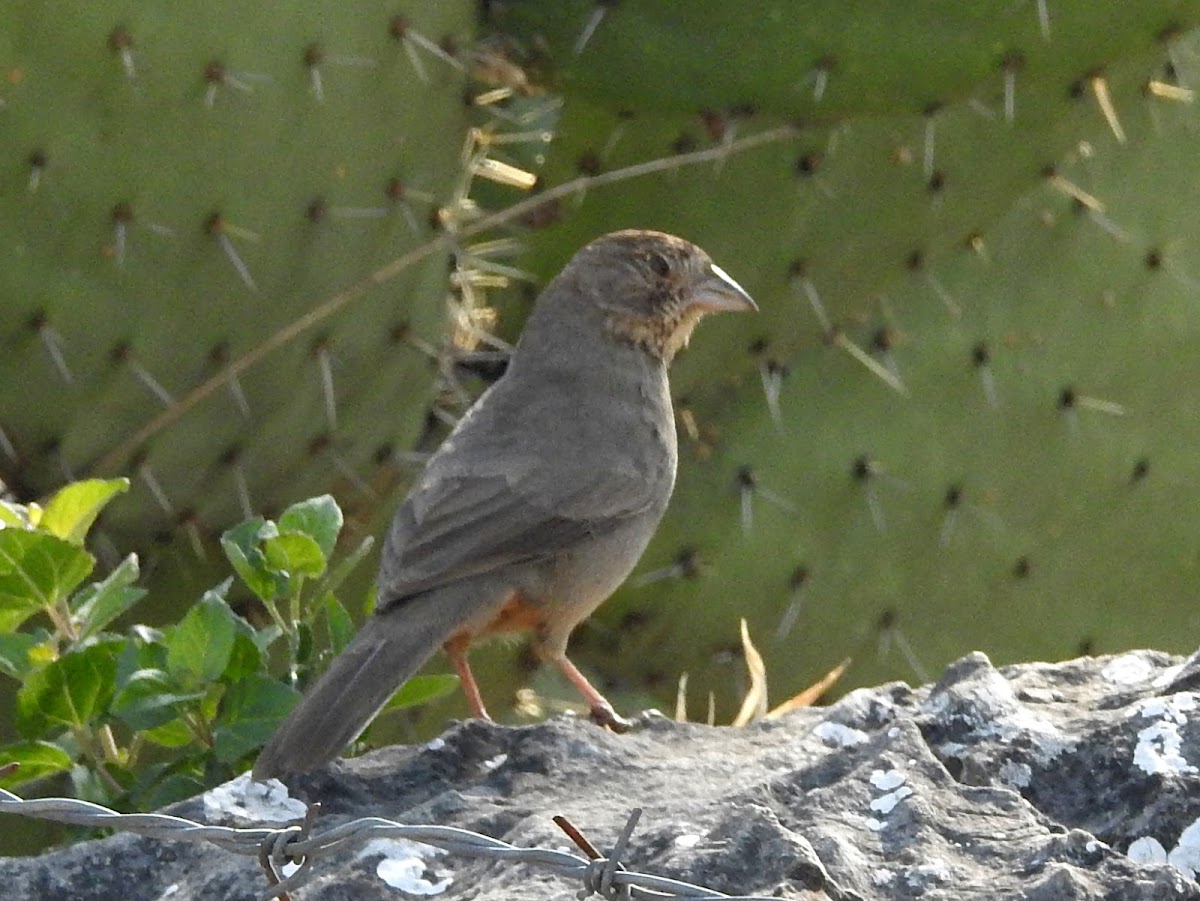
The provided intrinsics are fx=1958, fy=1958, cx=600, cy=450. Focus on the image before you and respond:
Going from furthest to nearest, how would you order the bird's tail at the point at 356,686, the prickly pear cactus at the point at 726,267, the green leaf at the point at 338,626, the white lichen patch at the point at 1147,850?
1. the prickly pear cactus at the point at 726,267
2. the green leaf at the point at 338,626
3. the bird's tail at the point at 356,686
4. the white lichen patch at the point at 1147,850

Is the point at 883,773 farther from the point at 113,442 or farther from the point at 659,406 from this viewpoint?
the point at 113,442

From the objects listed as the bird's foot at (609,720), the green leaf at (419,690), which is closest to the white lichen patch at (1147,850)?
the bird's foot at (609,720)

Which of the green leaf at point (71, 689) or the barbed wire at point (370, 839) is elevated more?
the barbed wire at point (370, 839)

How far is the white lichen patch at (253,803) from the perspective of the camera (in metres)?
2.52

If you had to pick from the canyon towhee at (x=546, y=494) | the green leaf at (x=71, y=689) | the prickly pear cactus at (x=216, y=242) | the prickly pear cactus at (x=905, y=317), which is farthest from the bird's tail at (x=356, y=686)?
the prickly pear cactus at (x=905, y=317)

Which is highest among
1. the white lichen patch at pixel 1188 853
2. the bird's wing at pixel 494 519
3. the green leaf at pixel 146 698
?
the white lichen patch at pixel 1188 853

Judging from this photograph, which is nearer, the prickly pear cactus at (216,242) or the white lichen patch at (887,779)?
the white lichen patch at (887,779)

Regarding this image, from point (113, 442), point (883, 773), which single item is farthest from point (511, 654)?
point (883, 773)

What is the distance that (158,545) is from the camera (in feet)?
13.8

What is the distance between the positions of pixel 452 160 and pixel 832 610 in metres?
1.56

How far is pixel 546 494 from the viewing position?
3551 millimetres

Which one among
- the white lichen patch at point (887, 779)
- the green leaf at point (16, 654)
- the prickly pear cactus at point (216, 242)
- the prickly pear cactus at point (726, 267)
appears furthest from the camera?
the prickly pear cactus at point (726, 267)

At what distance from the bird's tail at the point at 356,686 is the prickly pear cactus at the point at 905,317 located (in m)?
1.64

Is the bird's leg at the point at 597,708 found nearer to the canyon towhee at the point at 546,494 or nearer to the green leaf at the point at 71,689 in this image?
the canyon towhee at the point at 546,494
